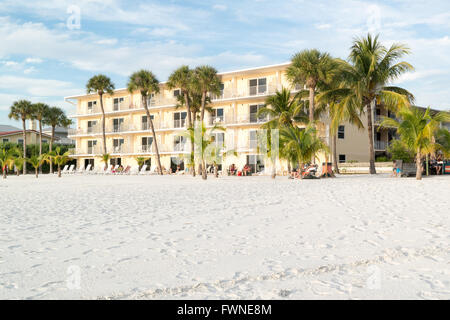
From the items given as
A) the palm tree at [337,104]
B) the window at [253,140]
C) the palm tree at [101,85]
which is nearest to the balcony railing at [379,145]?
the palm tree at [337,104]

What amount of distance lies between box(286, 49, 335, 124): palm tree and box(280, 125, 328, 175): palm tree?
14.8 feet

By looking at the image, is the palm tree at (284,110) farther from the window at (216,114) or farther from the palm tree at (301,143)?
the window at (216,114)

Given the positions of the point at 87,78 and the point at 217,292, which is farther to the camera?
the point at 87,78

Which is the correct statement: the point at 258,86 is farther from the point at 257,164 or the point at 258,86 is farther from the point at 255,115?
the point at 257,164

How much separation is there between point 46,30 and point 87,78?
3270cm

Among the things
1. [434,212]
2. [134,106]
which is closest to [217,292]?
[434,212]

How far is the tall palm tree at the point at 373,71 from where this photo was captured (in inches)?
948

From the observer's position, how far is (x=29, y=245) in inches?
227

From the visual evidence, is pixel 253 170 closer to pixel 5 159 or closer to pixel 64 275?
pixel 5 159

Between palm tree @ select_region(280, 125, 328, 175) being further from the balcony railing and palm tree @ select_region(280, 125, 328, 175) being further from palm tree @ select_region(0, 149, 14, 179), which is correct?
palm tree @ select_region(0, 149, 14, 179)

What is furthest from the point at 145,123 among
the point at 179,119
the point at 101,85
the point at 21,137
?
the point at 21,137

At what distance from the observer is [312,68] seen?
26.2 meters

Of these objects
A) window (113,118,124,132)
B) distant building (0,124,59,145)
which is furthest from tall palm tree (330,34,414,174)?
distant building (0,124,59,145)

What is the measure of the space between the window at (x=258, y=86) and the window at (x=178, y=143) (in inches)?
353
